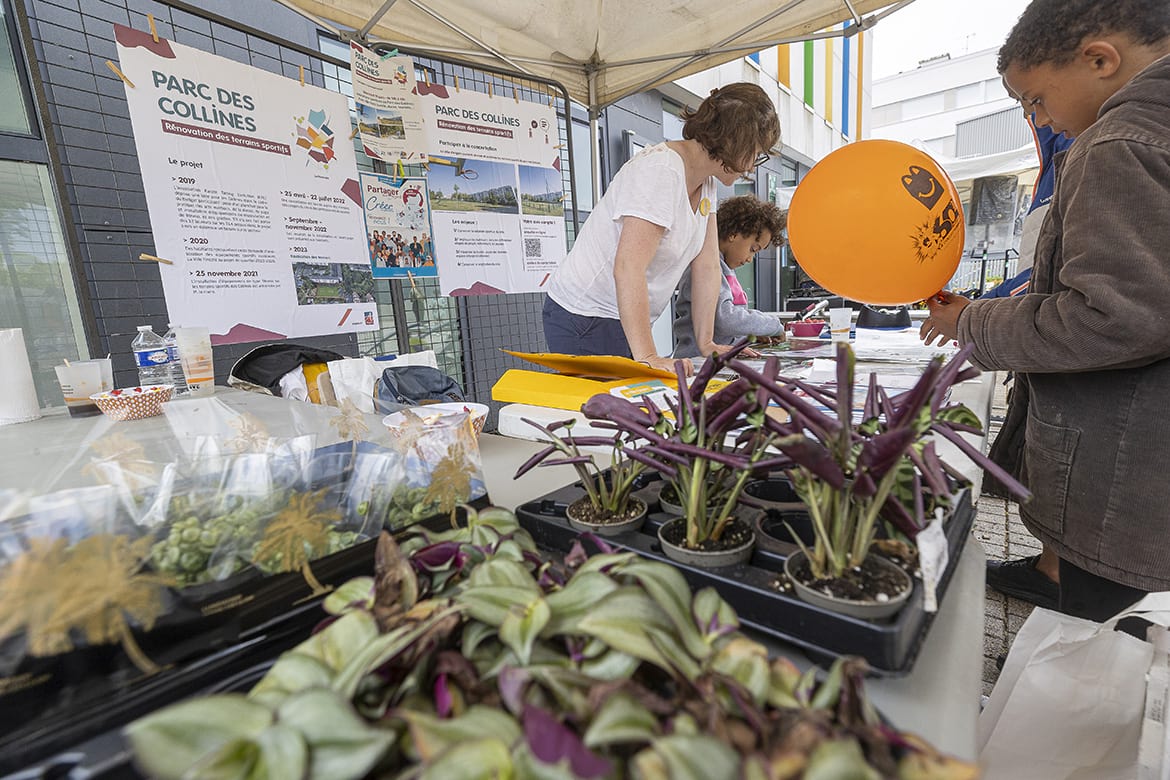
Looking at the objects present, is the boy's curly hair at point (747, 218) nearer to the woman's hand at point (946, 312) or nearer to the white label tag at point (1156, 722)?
the woman's hand at point (946, 312)

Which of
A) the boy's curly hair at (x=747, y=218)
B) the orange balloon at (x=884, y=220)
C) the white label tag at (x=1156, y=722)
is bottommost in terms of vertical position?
the white label tag at (x=1156, y=722)

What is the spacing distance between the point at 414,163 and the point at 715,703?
7.44 feet

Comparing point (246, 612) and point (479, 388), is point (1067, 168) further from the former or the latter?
point (479, 388)

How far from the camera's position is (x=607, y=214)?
1550 mm

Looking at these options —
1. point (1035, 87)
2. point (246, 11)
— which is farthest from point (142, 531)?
point (246, 11)

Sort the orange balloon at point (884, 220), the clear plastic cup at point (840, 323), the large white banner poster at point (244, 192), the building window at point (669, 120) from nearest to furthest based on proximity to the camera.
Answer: the orange balloon at point (884, 220) < the large white banner poster at point (244, 192) < the clear plastic cup at point (840, 323) < the building window at point (669, 120)

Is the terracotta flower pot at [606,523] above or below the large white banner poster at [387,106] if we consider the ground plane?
below

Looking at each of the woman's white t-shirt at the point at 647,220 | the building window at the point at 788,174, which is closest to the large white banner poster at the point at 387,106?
the woman's white t-shirt at the point at 647,220

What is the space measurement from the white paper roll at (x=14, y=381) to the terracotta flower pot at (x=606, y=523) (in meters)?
1.39

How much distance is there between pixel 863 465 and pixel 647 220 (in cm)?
117

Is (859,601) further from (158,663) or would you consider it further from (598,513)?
(158,663)

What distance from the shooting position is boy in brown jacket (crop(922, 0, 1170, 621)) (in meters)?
0.72

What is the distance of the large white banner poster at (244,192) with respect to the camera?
1.53 metres

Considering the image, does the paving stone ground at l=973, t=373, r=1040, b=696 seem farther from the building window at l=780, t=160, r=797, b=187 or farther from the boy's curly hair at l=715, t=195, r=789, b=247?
the building window at l=780, t=160, r=797, b=187
